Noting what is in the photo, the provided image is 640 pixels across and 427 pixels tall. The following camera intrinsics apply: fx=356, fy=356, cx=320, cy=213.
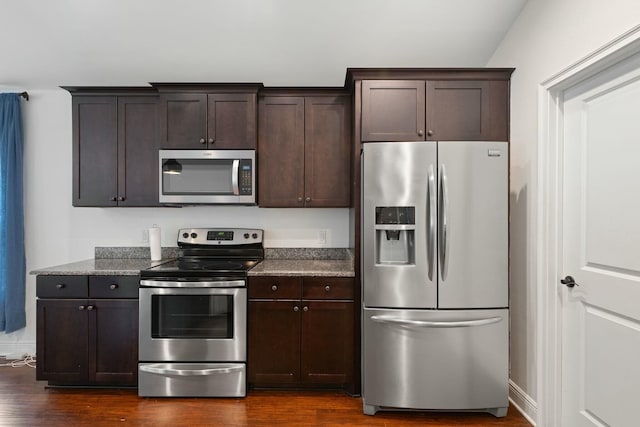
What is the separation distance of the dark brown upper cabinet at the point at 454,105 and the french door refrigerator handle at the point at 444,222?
40 cm

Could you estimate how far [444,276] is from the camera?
2.30 m

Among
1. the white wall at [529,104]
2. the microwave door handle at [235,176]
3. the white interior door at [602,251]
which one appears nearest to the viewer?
the white interior door at [602,251]

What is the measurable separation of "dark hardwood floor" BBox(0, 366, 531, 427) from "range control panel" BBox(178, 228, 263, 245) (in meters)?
1.24

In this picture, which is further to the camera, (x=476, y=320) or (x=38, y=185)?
(x=38, y=185)

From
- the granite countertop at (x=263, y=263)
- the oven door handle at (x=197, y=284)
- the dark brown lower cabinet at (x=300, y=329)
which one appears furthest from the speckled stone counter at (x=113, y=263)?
the dark brown lower cabinet at (x=300, y=329)

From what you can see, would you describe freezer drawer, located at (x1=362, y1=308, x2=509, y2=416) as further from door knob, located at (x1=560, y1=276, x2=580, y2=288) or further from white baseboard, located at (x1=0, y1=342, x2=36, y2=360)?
white baseboard, located at (x1=0, y1=342, x2=36, y2=360)

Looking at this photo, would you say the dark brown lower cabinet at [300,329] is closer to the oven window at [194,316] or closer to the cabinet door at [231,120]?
the oven window at [194,316]

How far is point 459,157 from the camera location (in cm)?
229

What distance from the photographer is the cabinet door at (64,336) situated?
263 cm

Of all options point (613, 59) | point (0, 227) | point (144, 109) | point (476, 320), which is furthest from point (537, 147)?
point (0, 227)

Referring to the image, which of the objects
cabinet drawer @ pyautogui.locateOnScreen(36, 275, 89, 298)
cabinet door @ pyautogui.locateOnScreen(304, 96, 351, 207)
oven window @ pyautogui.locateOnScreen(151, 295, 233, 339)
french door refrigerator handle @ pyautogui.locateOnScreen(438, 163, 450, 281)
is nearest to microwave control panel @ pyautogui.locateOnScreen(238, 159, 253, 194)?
cabinet door @ pyautogui.locateOnScreen(304, 96, 351, 207)

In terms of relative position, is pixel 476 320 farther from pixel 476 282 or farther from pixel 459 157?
pixel 459 157

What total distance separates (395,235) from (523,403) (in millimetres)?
1411

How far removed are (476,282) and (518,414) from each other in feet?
3.16
